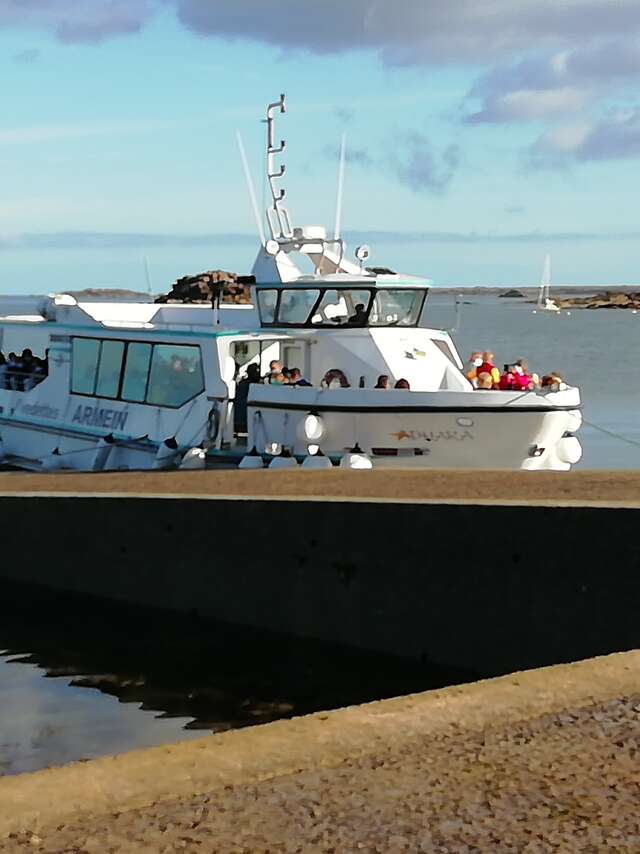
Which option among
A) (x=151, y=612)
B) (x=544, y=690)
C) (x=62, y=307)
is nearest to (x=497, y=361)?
(x=62, y=307)

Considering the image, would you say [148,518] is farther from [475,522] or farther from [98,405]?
[98,405]

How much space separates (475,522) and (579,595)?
3.42 feet

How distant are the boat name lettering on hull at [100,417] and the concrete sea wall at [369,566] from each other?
7448 mm

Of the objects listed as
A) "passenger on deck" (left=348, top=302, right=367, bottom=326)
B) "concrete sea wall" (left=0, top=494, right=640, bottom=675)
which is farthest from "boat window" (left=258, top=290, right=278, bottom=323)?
"concrete sea wall" (left=0, top=494, right=640, bottom=675)

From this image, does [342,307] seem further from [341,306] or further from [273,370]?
[273,370]

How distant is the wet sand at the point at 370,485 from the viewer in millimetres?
12328

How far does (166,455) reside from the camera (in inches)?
777

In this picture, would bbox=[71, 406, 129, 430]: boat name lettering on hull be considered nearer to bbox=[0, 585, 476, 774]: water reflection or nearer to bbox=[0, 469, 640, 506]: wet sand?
bbox=[0, 469, 640, 506]: wet sand

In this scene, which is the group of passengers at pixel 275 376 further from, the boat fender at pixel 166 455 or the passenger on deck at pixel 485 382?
the passenger on deck at pixel 485 382

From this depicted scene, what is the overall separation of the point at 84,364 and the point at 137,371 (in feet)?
5.49

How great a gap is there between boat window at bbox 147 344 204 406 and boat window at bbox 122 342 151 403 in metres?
0.18

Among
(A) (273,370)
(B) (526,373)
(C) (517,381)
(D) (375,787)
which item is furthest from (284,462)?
(D) (375,787)

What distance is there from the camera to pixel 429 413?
18031mm

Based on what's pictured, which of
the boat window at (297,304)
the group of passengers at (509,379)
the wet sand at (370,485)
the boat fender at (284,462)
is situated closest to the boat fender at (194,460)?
the boat fender at (284,462)
